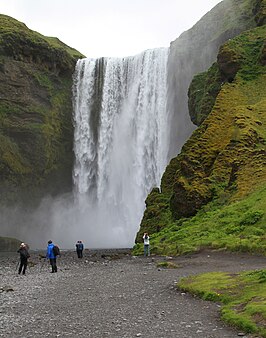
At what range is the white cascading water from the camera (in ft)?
220

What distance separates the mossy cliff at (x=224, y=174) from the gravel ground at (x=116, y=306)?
5.27 metres

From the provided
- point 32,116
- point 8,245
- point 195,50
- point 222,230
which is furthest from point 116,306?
point 195,50

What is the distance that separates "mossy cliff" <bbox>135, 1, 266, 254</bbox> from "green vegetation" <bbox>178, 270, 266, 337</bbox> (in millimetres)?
7475

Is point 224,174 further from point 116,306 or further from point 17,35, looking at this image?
point 17,35

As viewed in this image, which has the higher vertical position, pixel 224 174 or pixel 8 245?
pixel 224 174

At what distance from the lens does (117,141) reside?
72250mm

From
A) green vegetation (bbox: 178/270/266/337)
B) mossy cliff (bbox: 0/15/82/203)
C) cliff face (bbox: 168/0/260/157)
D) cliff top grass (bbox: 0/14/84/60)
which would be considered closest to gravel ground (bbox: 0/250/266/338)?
green vegetation (bbox: 178/270/266/337)

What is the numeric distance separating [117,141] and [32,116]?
14404mm

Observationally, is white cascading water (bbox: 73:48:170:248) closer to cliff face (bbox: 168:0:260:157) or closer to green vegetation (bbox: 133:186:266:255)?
cliff face (bbox: 168:0:260:157)

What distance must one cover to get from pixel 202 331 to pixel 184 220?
921 inches

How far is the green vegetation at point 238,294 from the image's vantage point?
34.6ft

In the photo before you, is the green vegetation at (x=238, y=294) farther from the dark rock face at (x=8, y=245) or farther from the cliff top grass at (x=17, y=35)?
the cliff top grass at (x=17, y=35)

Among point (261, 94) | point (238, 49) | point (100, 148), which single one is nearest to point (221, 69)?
point (238, 49)

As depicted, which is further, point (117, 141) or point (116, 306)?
point (117, 141)
